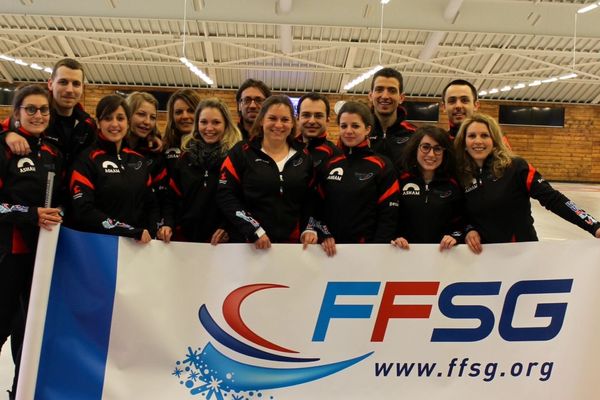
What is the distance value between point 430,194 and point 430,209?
0.35 feet

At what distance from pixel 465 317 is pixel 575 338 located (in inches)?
26.6

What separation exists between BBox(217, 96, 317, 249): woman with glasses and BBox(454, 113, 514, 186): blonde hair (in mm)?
1051

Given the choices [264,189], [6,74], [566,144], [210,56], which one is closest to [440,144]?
[264,189]

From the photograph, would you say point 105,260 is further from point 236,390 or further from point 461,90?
point 461,90

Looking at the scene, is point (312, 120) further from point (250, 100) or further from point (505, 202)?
point (505, 202)

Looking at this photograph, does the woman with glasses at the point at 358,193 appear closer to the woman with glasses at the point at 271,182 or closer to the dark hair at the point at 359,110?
the dark hair at the point at 359,110

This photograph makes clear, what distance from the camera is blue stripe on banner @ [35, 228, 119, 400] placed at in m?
2.67

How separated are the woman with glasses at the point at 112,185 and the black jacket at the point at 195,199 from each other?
7.1 inches

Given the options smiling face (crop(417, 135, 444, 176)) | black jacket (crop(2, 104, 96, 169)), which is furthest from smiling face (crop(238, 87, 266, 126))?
smiling face (crop(417, 135, 444, 176))

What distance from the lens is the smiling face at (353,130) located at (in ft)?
10.3

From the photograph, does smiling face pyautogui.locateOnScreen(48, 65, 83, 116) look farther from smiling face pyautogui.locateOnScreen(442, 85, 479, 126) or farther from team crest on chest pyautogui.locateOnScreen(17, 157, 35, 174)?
smiling face pyautogui.locateOnScreen(442, 85, 479, 126)

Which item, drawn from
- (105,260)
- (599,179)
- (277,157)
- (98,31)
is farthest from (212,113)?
(599,179)

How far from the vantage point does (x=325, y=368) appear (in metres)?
2.80

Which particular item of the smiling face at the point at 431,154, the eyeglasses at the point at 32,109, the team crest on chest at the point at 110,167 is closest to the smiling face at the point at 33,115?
the eyeglasses at the point at 32,109
